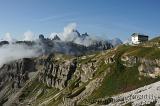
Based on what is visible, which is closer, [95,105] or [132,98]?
[132,98]

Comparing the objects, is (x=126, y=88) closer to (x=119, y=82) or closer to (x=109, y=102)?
(x=119, y=82)

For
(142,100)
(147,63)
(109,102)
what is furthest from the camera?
(147,63)

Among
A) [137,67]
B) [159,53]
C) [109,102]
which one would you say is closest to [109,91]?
[137,67]

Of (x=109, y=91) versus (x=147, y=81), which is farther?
(x=109, y=91)

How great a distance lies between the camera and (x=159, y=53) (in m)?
196

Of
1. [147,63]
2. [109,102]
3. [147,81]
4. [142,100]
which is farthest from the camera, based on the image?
[147,63]

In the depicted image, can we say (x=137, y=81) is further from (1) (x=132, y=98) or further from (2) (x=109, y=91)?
(1) (x=132, y=98)

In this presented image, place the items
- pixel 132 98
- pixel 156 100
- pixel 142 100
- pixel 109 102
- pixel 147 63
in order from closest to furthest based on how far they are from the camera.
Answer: pixel 156 100 < pixel 142 100 < pixel 132 98 < pixel 109 102 < pixel 147 63

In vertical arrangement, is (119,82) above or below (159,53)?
below

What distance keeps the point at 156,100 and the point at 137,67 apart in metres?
84.6

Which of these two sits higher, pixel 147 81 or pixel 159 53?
pixel 159 53

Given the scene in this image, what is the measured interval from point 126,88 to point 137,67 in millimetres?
18765

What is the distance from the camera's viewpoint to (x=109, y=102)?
145 m

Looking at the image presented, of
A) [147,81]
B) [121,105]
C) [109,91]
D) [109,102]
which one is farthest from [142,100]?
[109,91]
